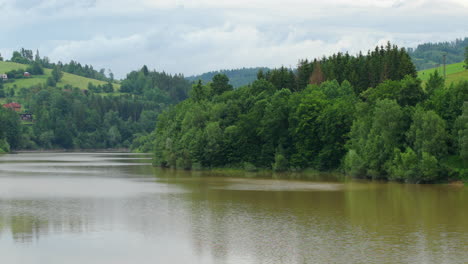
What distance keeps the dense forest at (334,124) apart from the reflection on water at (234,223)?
6201mm

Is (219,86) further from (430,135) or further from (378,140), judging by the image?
(430,135)

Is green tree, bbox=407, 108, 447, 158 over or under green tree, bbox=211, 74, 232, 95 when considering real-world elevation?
under

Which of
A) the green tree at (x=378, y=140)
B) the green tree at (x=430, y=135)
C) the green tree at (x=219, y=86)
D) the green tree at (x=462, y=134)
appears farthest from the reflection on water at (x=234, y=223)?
the green tree at (x=219, y=86)

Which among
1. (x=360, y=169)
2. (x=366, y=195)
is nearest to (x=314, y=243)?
(x=366, y=195)

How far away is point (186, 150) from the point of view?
4929 inches

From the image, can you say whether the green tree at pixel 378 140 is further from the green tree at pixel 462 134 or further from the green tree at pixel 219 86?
the green tree at pixel 219 86

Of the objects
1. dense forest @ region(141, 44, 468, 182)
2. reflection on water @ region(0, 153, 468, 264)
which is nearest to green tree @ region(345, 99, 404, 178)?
dense forest @ region(141, 44, 468, 182)

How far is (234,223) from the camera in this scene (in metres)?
50.7

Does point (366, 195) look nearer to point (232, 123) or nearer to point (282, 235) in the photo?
point (282, 235)

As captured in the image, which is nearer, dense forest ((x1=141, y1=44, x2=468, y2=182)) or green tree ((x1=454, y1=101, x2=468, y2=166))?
green tree ((x1=454, y1=101, x2=468, y2=166))

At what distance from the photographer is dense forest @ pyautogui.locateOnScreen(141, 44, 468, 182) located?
279ft

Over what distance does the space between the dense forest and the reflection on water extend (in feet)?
20.3

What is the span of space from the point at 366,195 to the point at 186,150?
58624 mm

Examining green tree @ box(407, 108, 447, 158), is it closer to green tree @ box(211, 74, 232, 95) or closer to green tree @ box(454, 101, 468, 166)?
green tree @ box(454, 101, 468, 166)
